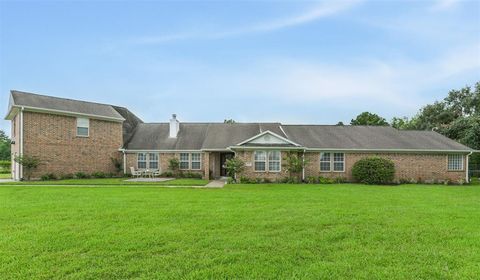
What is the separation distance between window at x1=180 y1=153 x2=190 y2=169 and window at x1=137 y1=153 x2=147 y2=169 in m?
3.06

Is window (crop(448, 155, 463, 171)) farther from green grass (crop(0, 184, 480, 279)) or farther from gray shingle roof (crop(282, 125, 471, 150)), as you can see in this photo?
green grass (crop(0, 184, 480, 279))

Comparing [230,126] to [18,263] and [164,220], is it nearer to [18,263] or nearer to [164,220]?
[164,220]

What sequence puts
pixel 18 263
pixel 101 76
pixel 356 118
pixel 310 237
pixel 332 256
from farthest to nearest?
pixel 356 118
pixel 101 76
pixel 310 237
pixel 332 256
pixel 18 263

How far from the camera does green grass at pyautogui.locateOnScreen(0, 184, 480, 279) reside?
13.6ft

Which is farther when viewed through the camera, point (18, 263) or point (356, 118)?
point (356, 118)

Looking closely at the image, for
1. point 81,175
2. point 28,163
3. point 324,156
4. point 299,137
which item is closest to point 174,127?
point 81,175

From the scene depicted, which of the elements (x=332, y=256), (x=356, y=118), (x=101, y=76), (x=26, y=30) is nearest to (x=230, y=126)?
(x=101, y=76)

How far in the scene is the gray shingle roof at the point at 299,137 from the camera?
2130 centimetres

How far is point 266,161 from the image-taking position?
2006 centimetres

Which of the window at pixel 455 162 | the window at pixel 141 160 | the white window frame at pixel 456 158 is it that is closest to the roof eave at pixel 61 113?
A: the window at pixel 141 160

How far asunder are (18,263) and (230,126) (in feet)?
73.3

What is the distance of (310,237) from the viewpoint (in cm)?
579

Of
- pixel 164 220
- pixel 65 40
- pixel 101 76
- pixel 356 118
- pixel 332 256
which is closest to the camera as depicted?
pixel 332 256

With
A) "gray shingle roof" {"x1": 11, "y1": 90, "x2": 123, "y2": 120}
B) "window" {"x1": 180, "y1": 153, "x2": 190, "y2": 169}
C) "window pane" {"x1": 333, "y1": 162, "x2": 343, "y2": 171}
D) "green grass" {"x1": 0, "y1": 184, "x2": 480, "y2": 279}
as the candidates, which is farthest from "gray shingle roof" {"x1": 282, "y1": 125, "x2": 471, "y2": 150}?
"gray shingle roof" {"x1": 11, "y1": 90, "x2": 123, "y2": 120}
